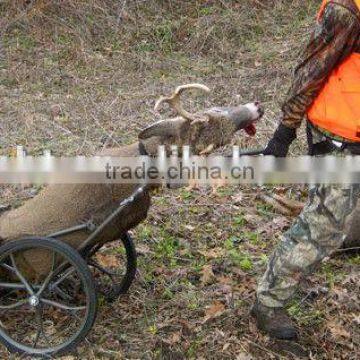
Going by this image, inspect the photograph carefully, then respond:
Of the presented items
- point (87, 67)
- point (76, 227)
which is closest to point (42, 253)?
point (76, 227)

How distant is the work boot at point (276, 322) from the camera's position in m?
3.75

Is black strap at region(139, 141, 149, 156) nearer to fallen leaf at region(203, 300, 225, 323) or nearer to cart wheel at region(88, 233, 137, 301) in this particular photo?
cart wheel at region(88, 233, 137, 301)

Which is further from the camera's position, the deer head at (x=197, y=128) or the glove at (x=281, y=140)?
the deer head at (x=197, y=128)

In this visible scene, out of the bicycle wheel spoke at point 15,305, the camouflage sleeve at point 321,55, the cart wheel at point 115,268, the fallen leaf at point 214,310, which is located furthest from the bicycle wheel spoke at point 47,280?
the camouflage sleeve at point 321,55

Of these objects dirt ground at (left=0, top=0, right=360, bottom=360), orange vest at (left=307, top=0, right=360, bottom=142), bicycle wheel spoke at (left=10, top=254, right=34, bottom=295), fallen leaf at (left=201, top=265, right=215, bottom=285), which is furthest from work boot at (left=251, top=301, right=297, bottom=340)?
bicycle wheel spoke at (left=10, top=254, right=34, bottom=295)

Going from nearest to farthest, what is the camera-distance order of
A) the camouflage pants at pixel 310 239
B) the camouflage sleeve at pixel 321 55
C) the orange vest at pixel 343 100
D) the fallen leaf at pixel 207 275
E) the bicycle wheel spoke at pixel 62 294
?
the camouflage sleeve at pixel 321 55 < the orange vest at pixel 343 100 < the camouflage pants at pixel 310 239 < the bicycle wheel spoke at pixel 62 294 < the fallen leaf at pixel 207 275

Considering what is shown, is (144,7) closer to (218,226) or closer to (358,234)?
(218,226)

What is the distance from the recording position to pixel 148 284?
14.9 feet

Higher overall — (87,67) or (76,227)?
(76,227)

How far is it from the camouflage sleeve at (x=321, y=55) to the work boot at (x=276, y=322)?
116cm

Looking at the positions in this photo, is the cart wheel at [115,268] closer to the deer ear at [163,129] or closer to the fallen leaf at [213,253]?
the fallen leaf at [213,253]

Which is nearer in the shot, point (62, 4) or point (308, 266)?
point (308, 266)

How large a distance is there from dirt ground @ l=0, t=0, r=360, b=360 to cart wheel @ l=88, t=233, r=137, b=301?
115 millimetres

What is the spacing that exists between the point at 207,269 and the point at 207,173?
45.9 inches
